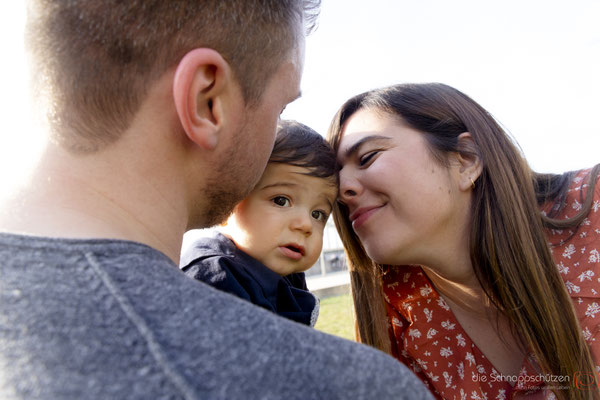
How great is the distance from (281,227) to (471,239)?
1.06 m

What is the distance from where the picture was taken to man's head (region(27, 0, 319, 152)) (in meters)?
0.97

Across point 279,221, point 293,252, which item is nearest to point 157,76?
point 279,221

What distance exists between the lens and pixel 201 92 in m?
1.04

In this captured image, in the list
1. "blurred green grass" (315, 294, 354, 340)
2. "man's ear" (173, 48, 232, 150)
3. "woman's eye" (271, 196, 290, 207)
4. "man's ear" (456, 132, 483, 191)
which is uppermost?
"man's ear" (173, 48, 232, 150)

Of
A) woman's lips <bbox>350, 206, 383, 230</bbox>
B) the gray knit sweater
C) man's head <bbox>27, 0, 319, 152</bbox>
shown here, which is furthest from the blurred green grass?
the gray knit sweater

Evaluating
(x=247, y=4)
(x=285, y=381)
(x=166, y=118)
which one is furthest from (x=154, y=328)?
(x=247, y=4)

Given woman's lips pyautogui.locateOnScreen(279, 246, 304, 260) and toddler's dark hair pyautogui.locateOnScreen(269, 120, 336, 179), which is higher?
toddler's dark hair pyautogui.locateOnScreen(269, 120, 336, 179)

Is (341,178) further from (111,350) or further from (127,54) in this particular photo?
(111,350)

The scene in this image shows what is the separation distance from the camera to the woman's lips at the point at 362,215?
7.76 feet

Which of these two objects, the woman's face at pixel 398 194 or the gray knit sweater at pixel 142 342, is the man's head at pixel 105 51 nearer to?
the gray knit sweater at pixel 142 342

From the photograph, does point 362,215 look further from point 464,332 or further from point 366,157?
point 464,332

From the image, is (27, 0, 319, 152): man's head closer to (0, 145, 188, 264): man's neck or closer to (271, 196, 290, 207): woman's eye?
(0, 145, 188, 264): man's neck

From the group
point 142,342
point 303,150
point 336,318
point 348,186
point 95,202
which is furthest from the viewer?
point 336,318

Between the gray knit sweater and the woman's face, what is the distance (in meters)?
1.60
